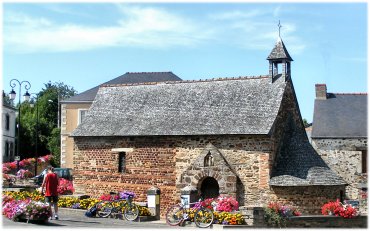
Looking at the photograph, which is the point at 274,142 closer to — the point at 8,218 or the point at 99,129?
the point at 99,129

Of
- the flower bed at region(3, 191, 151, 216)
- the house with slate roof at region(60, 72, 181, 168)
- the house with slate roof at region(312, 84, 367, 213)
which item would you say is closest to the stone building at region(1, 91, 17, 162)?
the house with slate roof at region(60, 72, 181, 168)

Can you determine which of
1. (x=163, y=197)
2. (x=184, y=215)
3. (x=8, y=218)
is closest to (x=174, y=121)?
(x=163, y=197)

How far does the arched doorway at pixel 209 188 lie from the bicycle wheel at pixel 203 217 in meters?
6.60

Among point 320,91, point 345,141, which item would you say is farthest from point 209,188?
point 320,91

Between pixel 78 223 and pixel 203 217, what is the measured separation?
4136mm

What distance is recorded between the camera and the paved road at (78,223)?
16845mm

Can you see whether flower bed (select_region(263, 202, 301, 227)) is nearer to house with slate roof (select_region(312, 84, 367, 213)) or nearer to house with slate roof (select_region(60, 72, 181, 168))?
house with slate roof (select_region(312, 84, 367, 213))

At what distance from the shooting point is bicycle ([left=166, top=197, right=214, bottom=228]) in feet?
64.7

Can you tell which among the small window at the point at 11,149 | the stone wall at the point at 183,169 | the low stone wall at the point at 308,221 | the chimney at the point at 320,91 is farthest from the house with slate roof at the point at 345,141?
the small window at the point at 11,149

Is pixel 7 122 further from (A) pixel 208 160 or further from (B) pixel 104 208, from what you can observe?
(B) pixel 104 208

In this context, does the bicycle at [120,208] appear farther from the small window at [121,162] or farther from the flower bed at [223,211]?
the small window at [121,162]

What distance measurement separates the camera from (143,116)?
2955cm

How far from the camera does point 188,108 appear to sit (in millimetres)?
28859

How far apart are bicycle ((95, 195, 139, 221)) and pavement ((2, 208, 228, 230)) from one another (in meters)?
0.35
